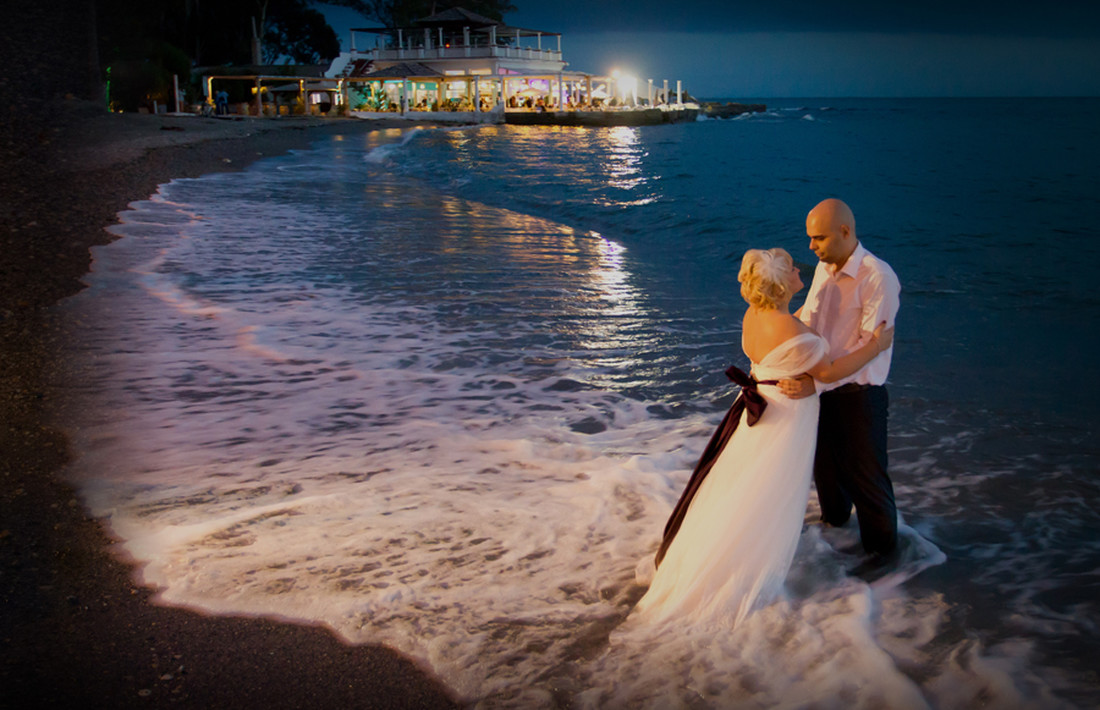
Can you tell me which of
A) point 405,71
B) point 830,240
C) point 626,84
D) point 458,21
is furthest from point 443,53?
point 830,240

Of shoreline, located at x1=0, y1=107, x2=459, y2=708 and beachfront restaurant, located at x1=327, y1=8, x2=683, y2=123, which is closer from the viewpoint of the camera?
shoreline, located at x1=0, y1=107, x2=459, y2=708

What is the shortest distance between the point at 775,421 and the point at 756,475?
0.72 ft

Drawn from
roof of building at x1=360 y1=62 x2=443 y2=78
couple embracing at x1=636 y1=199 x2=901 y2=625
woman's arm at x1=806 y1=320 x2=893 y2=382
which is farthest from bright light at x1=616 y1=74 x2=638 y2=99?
woman's arm at x1=806 y1=320 x2=893 y2=382

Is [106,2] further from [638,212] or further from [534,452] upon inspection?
[534,452]

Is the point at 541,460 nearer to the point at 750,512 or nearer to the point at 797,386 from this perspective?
the point at 750,512

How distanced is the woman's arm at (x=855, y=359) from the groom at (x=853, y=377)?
4 cm

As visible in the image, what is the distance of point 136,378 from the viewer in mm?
6312

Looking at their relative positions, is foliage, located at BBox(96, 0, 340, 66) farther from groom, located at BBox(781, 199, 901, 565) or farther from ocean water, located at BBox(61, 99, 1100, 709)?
groom, located at BBox(781, 199, 901, 565)

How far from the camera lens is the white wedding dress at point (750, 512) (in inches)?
123

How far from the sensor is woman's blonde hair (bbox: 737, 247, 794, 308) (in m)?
3.00

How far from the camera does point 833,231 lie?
10.7ft

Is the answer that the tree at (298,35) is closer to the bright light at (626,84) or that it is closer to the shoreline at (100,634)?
the bright light at (626,84)

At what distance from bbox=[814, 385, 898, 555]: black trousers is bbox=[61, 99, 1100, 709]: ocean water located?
0.24 m

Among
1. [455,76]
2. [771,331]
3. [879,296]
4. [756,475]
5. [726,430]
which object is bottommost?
[756,475]
